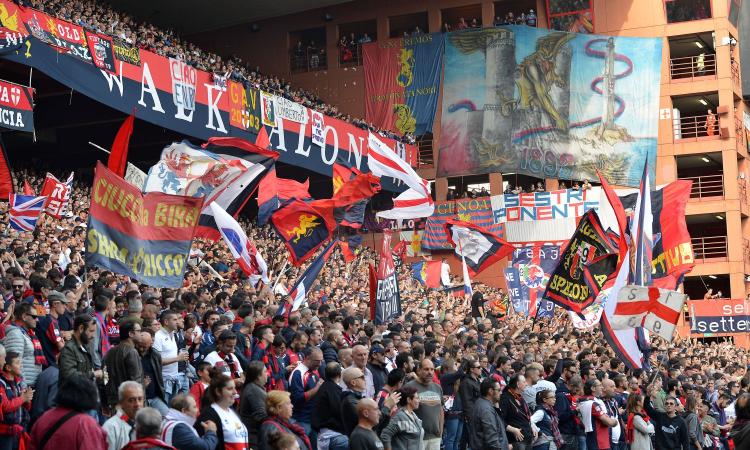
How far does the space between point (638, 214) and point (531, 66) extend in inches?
1061

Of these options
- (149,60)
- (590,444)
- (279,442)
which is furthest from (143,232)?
(149,60)

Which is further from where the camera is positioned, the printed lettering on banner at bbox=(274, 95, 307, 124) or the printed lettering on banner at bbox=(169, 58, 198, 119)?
the printed lettering on banner at bbox=(274, 95, 307, 124)

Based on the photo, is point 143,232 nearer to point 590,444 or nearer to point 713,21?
point 590,444

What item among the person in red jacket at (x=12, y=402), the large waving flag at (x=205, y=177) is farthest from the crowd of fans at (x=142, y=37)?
the person in red jacket at (x=12, y=402)

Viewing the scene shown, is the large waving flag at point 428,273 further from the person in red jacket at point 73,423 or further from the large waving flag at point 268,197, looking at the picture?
the person in red jacket at point 73,423

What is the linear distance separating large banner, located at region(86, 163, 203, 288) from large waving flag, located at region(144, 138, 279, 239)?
14.7 ft

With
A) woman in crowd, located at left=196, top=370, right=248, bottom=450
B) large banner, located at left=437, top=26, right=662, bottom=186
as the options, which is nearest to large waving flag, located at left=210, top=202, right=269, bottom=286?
woman in crowd, located at left=196, top=370, right=248, bottom=450

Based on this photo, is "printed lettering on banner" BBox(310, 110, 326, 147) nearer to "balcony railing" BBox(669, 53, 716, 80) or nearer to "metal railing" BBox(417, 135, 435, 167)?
"metal railing" BBox(417, 135, 435, 167)

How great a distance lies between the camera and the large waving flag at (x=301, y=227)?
19.9m

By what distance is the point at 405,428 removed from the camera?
38.2 feet

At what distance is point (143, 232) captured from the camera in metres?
13.4

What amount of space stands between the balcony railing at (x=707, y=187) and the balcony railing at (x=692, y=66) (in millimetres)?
4562

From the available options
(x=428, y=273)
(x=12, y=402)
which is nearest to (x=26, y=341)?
(x=12, y=402)

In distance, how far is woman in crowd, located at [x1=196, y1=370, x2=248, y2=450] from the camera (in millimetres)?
9586
